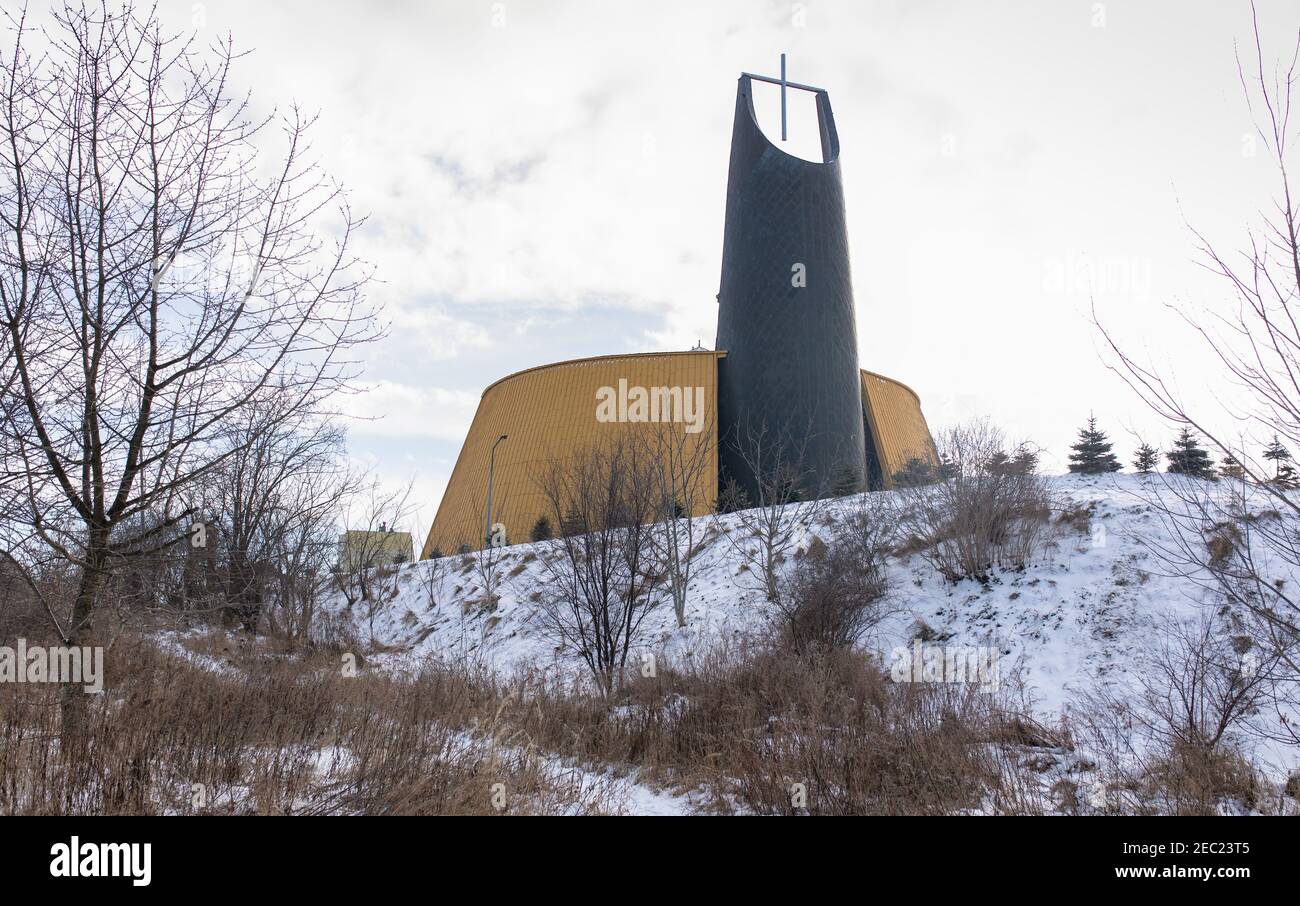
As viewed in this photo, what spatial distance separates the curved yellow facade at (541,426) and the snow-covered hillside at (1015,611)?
8919mm

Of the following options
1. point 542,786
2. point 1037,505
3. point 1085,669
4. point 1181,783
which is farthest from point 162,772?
point 1037,505

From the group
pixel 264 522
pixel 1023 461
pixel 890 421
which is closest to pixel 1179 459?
Answer: pixel 1023 461

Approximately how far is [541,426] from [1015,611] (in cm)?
2246

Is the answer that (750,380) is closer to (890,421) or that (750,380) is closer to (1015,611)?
(890,421)

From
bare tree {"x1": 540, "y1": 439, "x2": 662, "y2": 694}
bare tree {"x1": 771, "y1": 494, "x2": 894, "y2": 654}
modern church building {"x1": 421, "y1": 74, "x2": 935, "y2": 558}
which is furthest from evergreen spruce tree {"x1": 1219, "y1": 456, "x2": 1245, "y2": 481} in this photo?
modern church building {"x1": 421, "y1": 74, "x2": 935, "y2": 558}

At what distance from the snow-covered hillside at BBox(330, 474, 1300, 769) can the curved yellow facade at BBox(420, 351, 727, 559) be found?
8919 millimetres

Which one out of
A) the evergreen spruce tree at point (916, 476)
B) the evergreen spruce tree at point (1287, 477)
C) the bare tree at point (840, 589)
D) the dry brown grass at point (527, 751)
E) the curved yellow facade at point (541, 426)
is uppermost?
the curved yellow facade at point (541, 426)

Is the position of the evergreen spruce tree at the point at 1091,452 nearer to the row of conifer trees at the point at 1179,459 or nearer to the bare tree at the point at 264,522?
the row of conifer trees at the point at 1179,459

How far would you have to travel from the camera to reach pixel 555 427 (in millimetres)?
32031

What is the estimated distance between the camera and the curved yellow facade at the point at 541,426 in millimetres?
30188

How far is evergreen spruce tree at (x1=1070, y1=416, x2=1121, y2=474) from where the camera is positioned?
24984mm

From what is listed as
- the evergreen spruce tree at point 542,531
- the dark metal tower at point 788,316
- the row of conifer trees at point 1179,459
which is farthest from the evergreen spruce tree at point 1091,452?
the evergreen spruce tree at point 542,531

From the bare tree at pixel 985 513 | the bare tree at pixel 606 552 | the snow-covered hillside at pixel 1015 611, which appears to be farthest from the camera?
the bare tree at pixel 985 513
